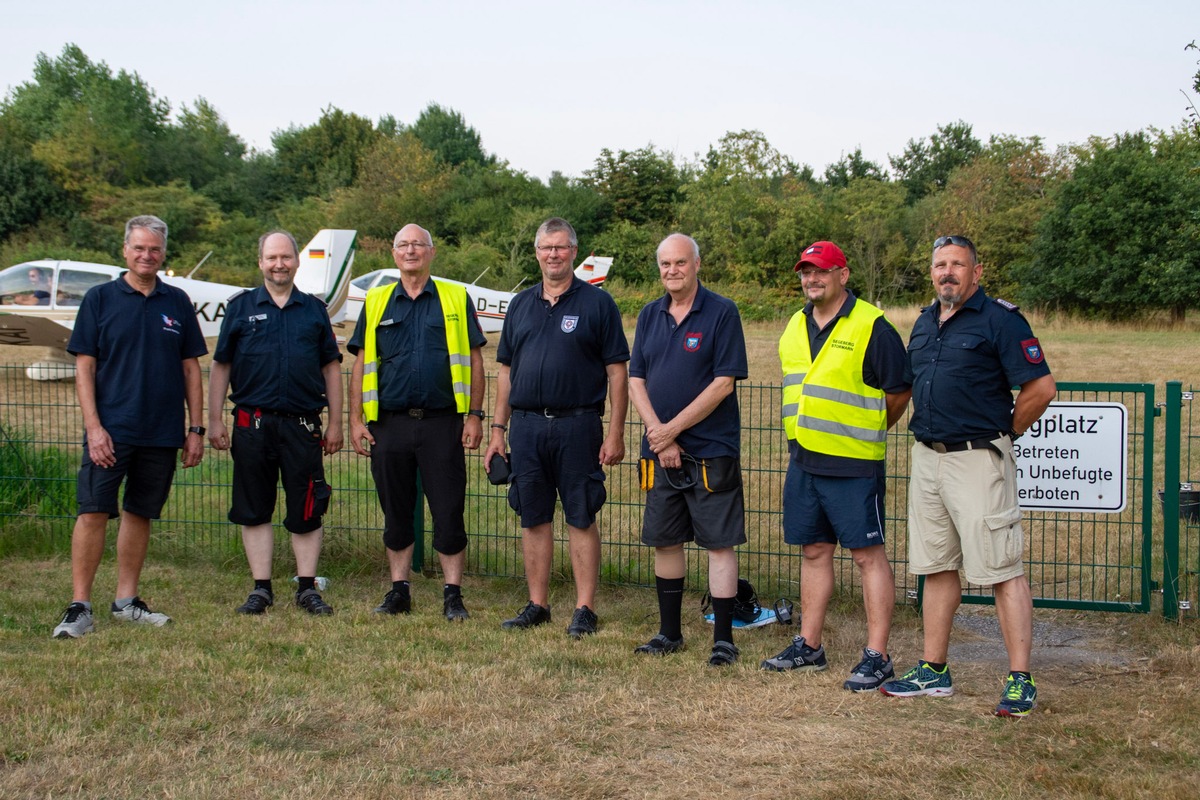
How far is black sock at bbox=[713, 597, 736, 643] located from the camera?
187 inches

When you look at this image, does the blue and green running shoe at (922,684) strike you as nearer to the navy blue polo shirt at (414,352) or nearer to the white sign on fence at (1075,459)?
the white sign on fence at (1075,459)

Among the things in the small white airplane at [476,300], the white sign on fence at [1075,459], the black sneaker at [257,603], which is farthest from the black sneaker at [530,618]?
the small white airplane at [476,300]

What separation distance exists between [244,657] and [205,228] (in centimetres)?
4159

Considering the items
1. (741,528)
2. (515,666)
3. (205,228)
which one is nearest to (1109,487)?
(741,528)

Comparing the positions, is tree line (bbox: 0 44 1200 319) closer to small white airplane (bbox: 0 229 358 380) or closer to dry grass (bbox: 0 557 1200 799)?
small white airplane (bbox: 0 229 358 380)

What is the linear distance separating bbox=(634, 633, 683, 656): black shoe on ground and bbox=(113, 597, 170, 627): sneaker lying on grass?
7.83ft

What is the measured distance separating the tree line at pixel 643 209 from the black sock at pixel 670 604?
31.2 meters

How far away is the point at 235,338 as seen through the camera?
5.34 meters

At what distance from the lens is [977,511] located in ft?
13.1

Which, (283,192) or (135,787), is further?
(283,192)

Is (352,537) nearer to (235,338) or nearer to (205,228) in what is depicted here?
(235,338)

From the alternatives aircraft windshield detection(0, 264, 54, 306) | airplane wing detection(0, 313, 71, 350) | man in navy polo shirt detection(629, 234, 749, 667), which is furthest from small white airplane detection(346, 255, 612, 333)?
man in navy polo shirt detection(629, 234, 749, 667)

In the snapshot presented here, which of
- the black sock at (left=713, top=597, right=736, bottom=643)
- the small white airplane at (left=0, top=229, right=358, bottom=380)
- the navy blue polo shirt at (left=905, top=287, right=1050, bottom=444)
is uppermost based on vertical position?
the small white airplane at (left=0, top=229, right=358, bottom=380)

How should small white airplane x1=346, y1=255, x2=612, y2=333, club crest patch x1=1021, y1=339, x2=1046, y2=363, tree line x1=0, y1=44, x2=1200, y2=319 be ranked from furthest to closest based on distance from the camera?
tree line x1=0, y1=44, x2=1200, y2=319 < small white airplane x1=346, y1=255, x2=612, y2=333 < club crest patch x1=1021, y1=339, x2=1046, y2=363
